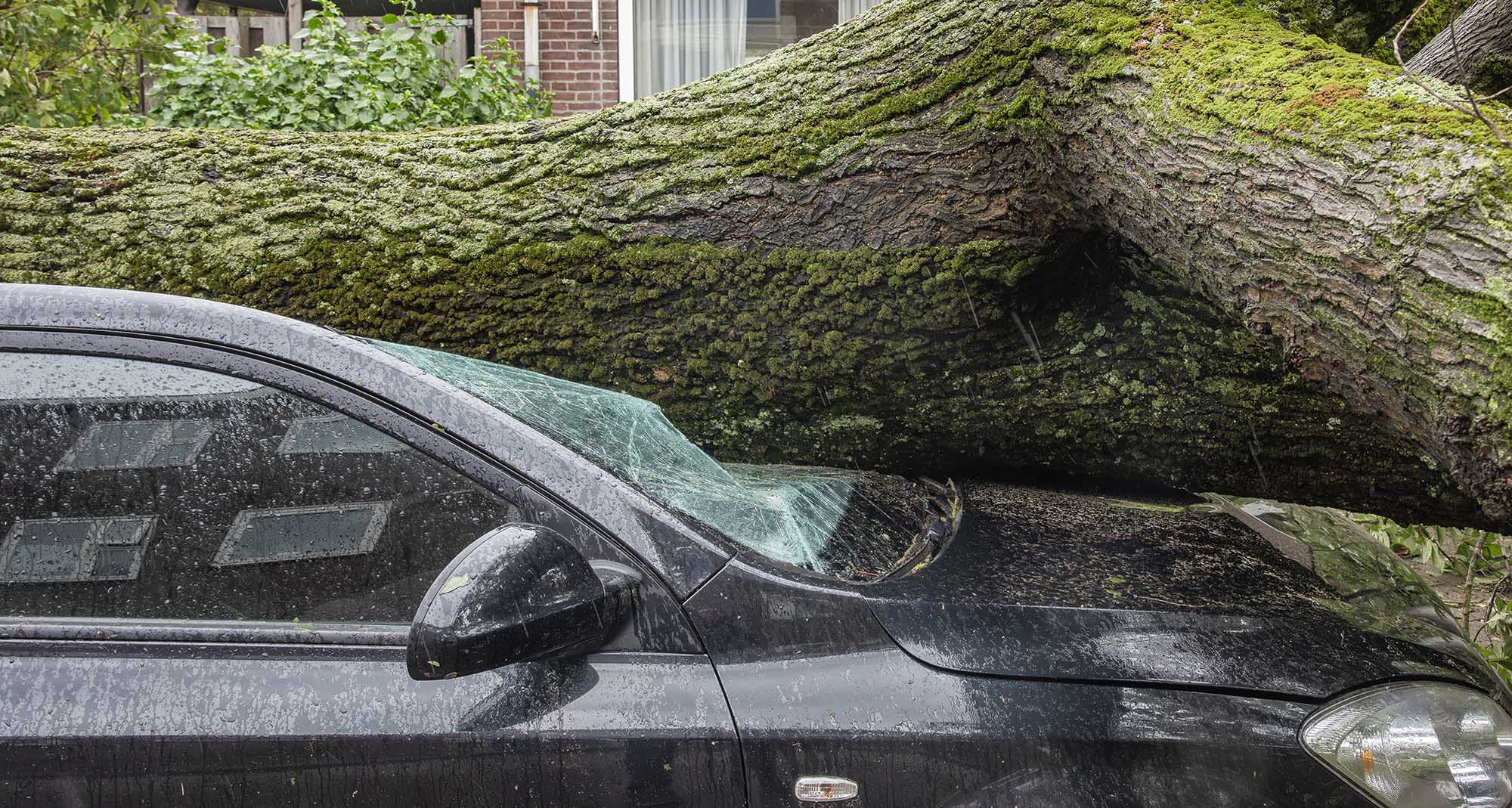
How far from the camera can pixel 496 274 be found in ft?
10.6

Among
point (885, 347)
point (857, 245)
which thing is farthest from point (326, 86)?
point (885, 347)

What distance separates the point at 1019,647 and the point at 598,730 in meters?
0.67

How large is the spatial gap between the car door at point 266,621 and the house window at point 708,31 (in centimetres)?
705

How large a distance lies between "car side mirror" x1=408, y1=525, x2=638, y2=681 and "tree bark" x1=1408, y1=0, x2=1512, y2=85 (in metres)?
3.25

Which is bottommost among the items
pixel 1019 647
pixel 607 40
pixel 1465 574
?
pixel 1465 574

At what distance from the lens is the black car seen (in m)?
1.45

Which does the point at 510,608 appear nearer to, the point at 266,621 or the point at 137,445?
the point at 266,621

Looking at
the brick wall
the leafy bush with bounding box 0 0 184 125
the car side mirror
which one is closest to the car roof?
the car side mirror

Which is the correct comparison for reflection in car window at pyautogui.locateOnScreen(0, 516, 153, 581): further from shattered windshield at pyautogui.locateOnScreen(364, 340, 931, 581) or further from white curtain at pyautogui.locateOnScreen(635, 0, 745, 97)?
white curtain at pyautogui.locateOnScreen(635, 0, 745, 97)

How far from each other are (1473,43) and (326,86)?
5.43m

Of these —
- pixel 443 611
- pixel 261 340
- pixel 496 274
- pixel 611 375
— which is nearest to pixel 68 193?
pixel 496 274

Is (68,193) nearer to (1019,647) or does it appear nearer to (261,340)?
(261,340)

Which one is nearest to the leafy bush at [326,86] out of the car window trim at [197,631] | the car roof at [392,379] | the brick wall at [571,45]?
the brick wall at [571,45]

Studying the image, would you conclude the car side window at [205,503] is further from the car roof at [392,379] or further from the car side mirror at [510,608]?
the car side mirror at [510,608]
